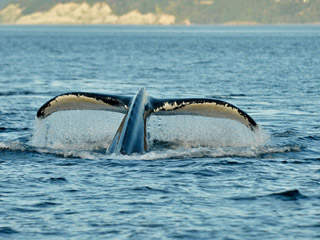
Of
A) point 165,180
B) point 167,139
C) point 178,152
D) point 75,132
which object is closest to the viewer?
point 165,180

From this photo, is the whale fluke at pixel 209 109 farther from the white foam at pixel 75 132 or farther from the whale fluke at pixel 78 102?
→ the white foam at pixel 75 132

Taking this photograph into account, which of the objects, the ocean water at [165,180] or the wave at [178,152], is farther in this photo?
the wave at [178,152]

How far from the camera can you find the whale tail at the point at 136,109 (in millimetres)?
14148

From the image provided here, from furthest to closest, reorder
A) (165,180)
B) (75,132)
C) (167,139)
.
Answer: (75,132)
(167,139)
(165,180)

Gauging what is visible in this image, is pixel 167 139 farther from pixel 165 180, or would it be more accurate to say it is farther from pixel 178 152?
pixel 165 180

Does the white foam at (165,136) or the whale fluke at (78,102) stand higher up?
the whale fluke at (78,102)

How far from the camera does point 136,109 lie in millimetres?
14750

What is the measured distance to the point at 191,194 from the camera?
11828 mm

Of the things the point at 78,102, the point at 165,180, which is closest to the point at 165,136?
the point at 78,102

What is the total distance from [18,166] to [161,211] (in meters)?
4.34

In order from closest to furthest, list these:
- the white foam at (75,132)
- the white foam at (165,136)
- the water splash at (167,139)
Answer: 1. the water splash at (167,139)
2. the white foam at (165,136)
3. the white foam at (75,132)

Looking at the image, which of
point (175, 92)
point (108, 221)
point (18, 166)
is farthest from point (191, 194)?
point (175, 92)

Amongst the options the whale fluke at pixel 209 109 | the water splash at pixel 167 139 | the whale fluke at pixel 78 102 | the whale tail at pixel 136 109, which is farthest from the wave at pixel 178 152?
the whale fluke at pixel 78 102

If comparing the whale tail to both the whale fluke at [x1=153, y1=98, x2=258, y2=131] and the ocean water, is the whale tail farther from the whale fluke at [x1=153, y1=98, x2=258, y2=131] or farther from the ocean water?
the ocean water
